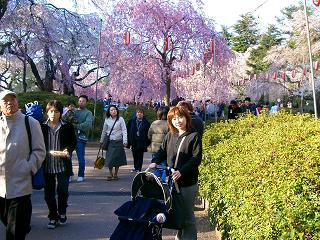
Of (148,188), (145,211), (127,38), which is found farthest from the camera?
(127,38)

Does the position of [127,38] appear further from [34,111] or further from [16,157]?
[16,157]

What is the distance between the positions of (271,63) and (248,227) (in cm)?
4274

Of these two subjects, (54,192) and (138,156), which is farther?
(138,156)

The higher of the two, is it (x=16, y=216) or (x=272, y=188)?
(x=272, y=188)

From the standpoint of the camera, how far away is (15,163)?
172 inches

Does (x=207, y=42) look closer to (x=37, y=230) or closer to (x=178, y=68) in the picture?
(x=178, y=68)

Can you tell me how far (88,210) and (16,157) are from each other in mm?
2925

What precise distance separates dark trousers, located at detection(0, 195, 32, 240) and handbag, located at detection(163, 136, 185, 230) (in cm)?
137

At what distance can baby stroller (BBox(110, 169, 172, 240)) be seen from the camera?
3.86m

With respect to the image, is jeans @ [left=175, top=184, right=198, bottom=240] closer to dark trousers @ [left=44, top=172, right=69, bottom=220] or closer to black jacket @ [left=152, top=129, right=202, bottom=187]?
black jacket @ [left=152, top=129, right=202, bottom=187]

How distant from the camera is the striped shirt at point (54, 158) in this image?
602 cm

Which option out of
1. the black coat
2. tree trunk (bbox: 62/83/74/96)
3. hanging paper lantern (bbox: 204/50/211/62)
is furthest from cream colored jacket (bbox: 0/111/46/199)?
tree trunk (bbox: 62/83/74/96)

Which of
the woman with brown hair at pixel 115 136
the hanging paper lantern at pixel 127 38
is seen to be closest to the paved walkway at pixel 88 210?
the woman with brown hair at pixel 115 136

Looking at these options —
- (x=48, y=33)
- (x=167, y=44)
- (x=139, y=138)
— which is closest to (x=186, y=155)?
(x=139, y=138)
